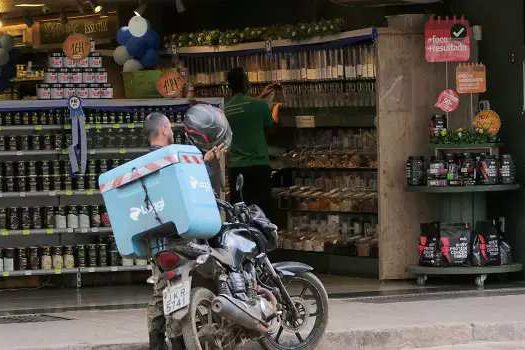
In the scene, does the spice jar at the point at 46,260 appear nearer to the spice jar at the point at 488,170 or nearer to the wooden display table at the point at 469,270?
the wooden display table at the point at 469,270

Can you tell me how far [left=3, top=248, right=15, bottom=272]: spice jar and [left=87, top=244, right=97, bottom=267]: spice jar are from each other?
2.71 feet

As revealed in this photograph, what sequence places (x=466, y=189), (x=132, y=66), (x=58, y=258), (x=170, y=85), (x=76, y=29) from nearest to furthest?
1. (x=466, y=189)
2. (x=58, y=258)
3. (x=170, y=85)
4. (x=132, y=66)
5. (x=76, y=29)

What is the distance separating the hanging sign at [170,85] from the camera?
14008 mm

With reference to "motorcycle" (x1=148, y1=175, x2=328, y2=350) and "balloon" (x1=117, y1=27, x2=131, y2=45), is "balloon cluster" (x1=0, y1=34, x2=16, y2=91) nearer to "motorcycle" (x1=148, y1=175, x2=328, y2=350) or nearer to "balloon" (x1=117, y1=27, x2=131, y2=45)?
"balloon" (x1=117, y1=27, x2=131, y2=45)

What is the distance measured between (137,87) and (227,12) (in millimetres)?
4066

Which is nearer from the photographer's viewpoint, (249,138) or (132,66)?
(249,138)

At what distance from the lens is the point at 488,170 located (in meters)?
12.9

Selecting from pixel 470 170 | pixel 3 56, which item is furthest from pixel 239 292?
pixel 3 56

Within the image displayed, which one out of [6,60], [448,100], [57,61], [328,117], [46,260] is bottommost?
[46,260]

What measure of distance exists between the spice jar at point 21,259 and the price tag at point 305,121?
3.90 m

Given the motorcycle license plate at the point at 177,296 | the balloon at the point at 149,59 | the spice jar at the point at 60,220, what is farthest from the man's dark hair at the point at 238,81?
the motorcycle license plate at the point at 177,296

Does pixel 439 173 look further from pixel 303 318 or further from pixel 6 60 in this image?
pixel 6 60

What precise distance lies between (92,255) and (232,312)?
205 inches

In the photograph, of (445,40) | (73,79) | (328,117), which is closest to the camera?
(445,40)
